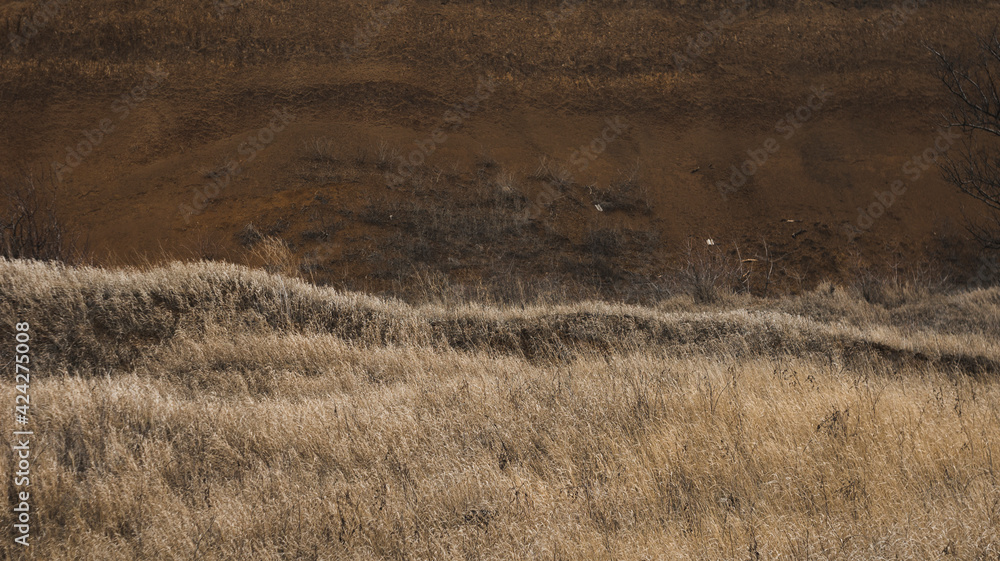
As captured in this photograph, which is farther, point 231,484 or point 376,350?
point 376,350

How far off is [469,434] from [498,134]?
56.1 ft

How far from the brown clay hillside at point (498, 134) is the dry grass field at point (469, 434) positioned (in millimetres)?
7316

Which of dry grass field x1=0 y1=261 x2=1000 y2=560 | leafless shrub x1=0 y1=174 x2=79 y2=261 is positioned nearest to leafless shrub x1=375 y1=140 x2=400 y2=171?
leafless shrub x1=0 y1=174 x2=79 y2=261

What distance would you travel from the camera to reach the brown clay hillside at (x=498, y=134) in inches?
687

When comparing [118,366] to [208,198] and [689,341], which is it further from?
[208,198]

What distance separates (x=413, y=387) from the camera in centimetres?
616

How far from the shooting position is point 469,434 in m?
5.02

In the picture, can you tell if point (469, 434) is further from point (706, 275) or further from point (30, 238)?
point (30, 238)

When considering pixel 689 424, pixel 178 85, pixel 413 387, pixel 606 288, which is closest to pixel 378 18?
pixel 178 85

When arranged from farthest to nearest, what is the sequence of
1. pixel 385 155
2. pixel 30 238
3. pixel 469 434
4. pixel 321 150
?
1. pixel 385 155
2. pixel 321 150
3. pixel 30 238
4. pixel 469 434

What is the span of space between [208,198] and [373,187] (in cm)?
457

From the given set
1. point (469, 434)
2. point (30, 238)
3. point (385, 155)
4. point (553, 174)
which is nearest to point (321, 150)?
point (385, 155)

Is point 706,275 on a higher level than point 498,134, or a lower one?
lower

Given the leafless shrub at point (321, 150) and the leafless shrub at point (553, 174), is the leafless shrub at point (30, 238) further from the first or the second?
the leafless shrub at point (553, 174)
